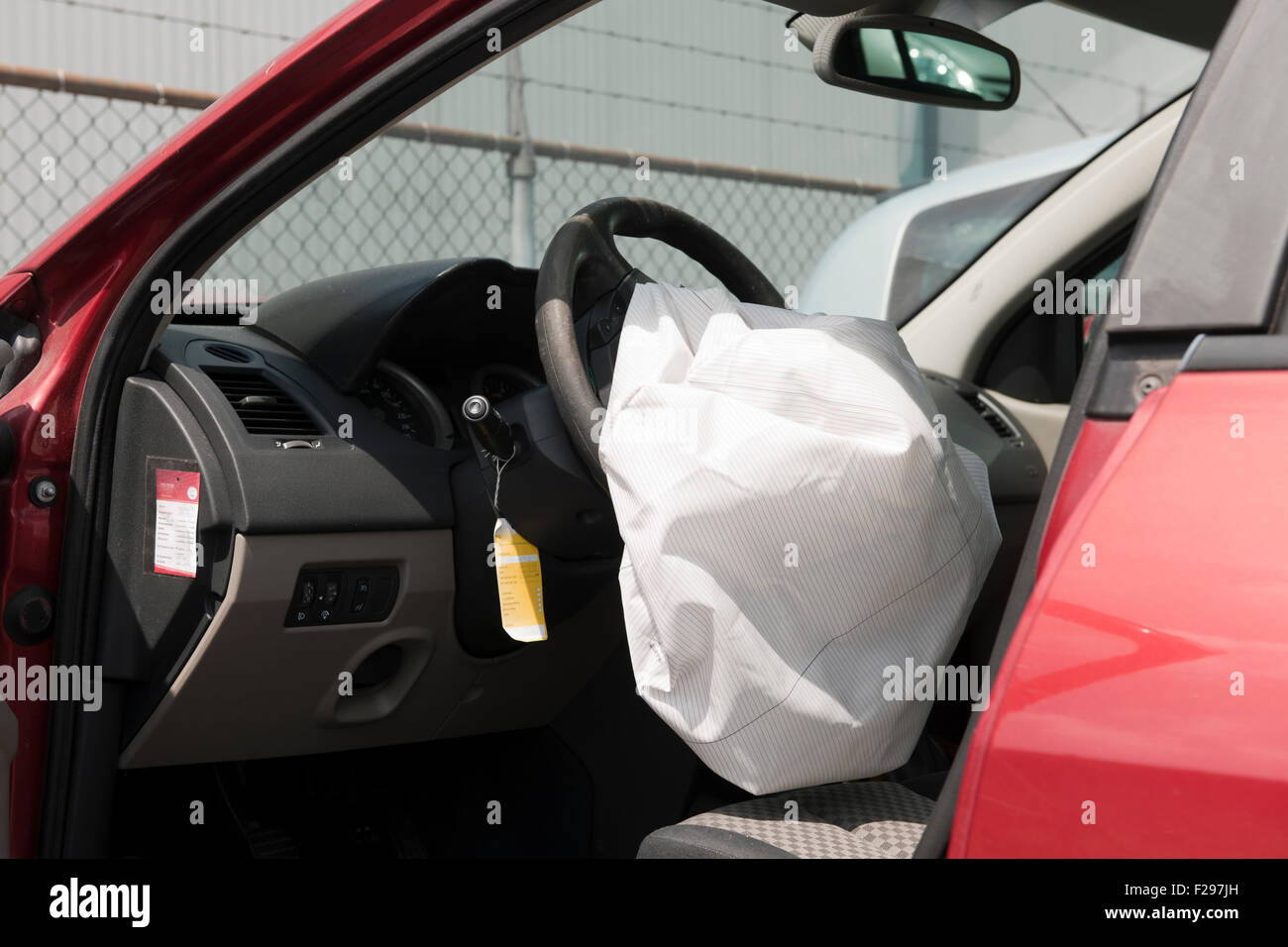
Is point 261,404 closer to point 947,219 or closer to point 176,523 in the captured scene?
point 176,523

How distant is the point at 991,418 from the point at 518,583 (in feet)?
4.64

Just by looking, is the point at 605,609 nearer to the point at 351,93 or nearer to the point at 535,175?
the point at 351,93

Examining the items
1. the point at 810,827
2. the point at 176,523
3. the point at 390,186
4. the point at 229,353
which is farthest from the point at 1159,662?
the point at 390,186

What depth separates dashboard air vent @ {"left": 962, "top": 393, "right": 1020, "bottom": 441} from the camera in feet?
9.17

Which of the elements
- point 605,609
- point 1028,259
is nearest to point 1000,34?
point 1028,259

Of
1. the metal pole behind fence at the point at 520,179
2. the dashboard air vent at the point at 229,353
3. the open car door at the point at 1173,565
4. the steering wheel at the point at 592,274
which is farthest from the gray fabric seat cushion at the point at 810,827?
the metal pole behind fence at the point at 520,179

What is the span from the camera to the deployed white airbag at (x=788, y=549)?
1308 millimetres

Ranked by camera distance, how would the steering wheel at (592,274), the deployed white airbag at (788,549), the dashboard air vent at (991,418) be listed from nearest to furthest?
the deployed white airbag at (788,549)
the steering wheel at (592,274)
the dashboard air vent at (991,418)

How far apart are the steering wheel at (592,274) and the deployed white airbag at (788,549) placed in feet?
0.43

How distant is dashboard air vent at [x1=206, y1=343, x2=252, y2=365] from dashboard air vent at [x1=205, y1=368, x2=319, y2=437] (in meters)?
0.04

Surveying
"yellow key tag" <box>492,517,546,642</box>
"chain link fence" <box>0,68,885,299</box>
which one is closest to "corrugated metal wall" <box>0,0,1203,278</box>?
"chain link fence" <box>0,68,885,299</box>

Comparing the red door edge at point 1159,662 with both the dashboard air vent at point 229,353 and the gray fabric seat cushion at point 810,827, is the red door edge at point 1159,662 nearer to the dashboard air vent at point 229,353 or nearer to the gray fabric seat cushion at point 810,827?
the gray fabric seat cushion at point 810,827

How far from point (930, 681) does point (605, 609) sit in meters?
0.91

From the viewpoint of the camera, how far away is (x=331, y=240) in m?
5.56
